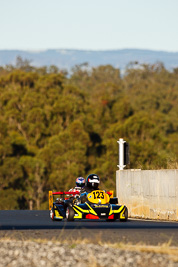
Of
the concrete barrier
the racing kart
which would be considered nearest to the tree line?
the concrete barrier

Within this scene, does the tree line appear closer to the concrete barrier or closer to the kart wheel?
the concrete barrier

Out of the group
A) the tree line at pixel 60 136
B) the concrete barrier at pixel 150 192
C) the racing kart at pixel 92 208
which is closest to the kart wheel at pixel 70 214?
the racing kart at pixel 92 208

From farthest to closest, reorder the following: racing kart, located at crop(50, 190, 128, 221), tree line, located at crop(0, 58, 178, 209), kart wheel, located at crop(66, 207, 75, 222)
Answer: tree line, located at crop(0, 58, 178, 209), kart wheel, located at crop(66, 207, 75, 222), racing kart, located at crop(50, 190, 128, 221)

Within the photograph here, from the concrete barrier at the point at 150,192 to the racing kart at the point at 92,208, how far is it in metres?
1.36

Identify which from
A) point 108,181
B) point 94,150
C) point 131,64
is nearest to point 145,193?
point 108,181

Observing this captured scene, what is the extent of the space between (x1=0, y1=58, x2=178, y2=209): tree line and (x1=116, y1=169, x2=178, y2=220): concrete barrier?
32290 millimetres

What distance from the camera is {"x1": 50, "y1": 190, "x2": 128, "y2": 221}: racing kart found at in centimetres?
2031

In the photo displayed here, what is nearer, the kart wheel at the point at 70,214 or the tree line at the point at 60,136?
the kart wheel at the point at 70,214

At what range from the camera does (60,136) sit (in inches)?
2795

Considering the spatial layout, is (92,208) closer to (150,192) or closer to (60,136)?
(150,192)

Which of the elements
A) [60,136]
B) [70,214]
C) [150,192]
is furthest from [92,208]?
[60,136]

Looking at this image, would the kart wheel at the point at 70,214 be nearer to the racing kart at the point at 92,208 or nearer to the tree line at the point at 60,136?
the racing kart at the point at 92,208

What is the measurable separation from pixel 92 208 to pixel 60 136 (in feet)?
166

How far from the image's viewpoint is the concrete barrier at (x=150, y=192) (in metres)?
21.1
